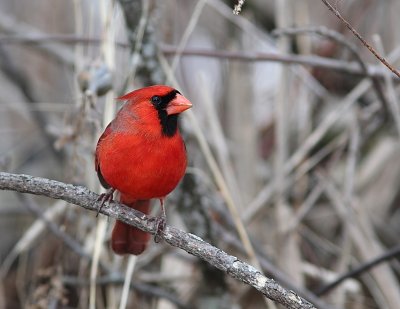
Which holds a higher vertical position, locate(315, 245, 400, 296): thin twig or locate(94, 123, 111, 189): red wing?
locate(94, 123, 111, 189): red wing

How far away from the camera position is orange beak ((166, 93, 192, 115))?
7.48 ft

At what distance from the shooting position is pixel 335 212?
3.56 metres

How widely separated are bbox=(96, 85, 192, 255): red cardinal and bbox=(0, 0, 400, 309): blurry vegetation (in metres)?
0.20

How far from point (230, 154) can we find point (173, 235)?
1.89m

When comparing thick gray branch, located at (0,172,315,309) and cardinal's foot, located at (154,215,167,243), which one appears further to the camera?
cardinal's foot, located at (154,215,167,243)

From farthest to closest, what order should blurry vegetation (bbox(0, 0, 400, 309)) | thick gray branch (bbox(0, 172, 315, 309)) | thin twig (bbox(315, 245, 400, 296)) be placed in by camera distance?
blurry vegetation (bbox(0, 0, 400, 309)), thin twig (bbox(315, 245, 400, 296)), thick gray branch (bbox(0, 172, 315, 309))

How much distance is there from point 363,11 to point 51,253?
1847 mm

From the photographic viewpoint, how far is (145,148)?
2193mm

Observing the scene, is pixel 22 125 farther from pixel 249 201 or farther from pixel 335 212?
pixel 335 212

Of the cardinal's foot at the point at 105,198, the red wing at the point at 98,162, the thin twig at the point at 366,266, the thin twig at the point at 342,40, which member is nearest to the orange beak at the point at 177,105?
the red wing at the point at 98,162

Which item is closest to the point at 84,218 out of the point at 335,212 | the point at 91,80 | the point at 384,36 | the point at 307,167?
the point at 91,80

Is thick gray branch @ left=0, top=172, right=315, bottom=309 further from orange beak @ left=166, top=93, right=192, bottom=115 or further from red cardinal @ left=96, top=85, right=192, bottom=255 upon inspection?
orange beak @ left=166, top=93, right=192, bottom=115

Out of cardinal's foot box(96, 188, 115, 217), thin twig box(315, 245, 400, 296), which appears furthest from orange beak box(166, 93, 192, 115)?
thin twig box(315, 245, 400, 296)

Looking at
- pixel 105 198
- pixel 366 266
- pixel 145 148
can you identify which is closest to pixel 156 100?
pixel 145 148
